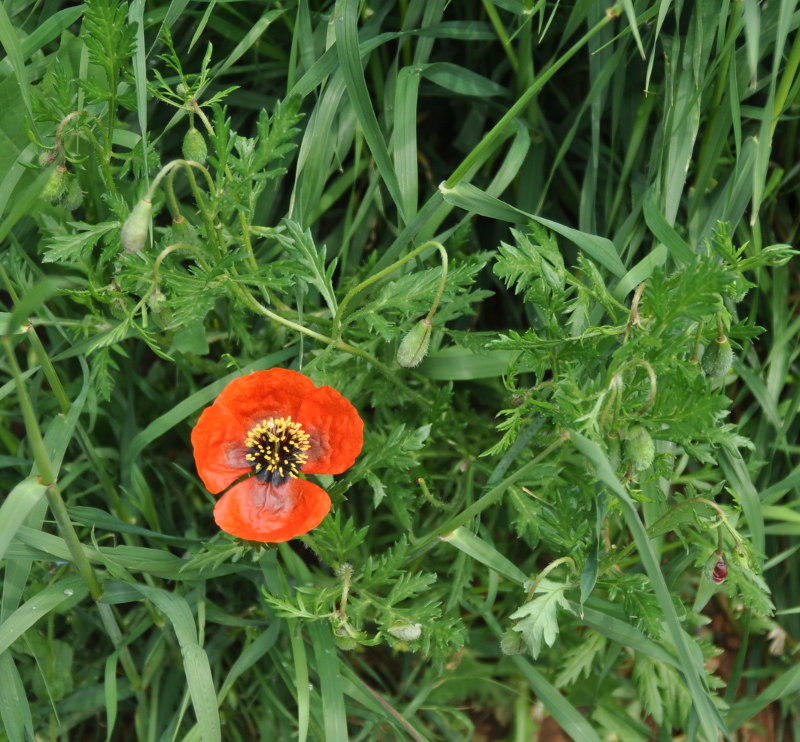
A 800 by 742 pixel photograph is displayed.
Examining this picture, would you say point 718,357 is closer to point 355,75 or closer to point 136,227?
point 355,75

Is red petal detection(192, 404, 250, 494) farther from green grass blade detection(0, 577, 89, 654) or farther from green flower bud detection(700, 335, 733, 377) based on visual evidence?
green flower bud detection(700, 335, 733, 377)

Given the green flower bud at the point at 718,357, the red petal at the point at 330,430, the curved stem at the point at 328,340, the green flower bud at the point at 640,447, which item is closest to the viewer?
the green flower bud at the point at 640,447

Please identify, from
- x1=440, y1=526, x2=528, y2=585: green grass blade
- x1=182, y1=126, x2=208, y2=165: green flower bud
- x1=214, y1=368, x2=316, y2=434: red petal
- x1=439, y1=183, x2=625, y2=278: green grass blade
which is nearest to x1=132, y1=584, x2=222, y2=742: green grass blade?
x1=214, y1=368, x2=316, y2=434: red petal

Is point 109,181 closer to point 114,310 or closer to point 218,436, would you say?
point 114,310

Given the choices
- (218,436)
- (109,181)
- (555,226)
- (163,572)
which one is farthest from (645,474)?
(109,181)

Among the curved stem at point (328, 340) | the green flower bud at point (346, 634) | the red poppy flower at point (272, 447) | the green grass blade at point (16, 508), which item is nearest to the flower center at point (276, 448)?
the red poppy flower at point (272, 447)

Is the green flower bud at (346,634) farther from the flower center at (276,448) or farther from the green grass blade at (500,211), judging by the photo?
the green grass blade at (500,211)
